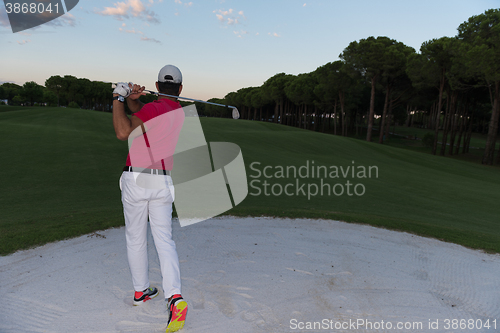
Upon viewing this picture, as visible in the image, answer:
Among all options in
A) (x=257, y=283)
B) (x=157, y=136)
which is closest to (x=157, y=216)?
(x=157, y=136)

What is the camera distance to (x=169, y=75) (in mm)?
3545

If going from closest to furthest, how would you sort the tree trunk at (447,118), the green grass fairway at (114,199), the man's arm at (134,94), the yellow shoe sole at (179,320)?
the yellow shoe sole at (179,320)
the man's arm at (134,94)
the green grass fairway at (114,199)
the tree trunk at (447,118)

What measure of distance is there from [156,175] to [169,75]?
1.15 m

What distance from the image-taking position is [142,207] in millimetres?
3486

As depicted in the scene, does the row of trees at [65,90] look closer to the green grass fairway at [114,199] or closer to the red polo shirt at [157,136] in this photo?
the green grass fairway at [114,199]

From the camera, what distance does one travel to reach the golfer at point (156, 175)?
328 centimetres

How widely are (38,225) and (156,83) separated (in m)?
4.90

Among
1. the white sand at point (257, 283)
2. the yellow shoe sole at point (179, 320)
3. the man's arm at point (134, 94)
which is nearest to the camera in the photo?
the yellow shoe sole at point (179, 320)

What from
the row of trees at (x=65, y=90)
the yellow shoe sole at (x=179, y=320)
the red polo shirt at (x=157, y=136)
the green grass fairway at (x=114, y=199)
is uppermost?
the row of trees at (x=65, y=90)

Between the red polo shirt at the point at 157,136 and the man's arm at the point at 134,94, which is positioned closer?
the red polo shirt at the point at 157,136

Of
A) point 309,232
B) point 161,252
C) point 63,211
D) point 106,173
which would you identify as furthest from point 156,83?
point 106,173

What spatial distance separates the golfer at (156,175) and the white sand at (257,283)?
58cm

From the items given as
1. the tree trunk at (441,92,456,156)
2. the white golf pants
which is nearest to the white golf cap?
the white golf pants

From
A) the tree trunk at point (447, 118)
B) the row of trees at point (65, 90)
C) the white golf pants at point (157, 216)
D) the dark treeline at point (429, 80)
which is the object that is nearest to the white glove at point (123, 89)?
the white golf pants at point (157, 216)
